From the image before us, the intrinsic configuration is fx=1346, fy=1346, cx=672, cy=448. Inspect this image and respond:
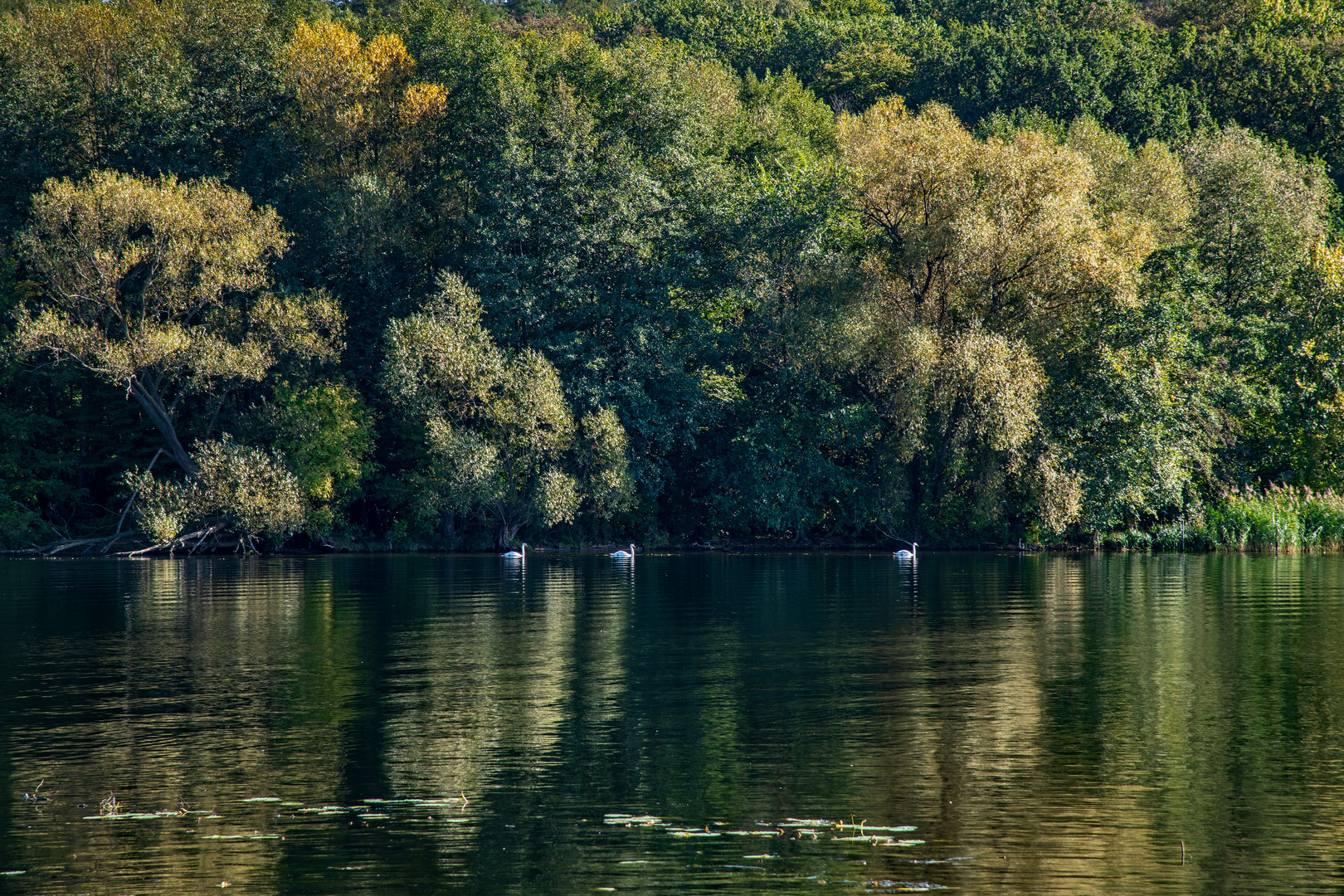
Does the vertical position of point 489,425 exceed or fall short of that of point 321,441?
it exceeds it

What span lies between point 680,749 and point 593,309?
5329 centimetres

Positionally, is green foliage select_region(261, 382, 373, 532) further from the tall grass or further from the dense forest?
the tall grass

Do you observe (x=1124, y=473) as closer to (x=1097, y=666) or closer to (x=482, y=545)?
(x=482, y=545)

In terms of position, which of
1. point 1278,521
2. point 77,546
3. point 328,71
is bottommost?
point 77,546

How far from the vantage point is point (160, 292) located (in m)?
65.8

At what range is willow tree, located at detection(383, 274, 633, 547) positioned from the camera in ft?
221

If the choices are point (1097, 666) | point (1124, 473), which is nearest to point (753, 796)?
point (1097, 666)

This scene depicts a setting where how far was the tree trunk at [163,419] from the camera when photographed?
222 ft

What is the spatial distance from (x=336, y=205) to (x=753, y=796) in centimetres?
5872

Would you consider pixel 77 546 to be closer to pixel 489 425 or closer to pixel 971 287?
pixel 489 425

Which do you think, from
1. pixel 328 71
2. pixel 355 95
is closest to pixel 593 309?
pixel 355 95

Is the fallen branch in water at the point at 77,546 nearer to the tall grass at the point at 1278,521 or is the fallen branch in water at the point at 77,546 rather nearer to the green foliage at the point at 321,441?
the green foliage at the point at 321,441

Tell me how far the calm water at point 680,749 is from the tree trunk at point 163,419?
100ft

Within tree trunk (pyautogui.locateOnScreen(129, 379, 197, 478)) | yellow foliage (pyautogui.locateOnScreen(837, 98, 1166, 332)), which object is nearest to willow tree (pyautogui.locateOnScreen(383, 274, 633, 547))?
tree trunk (pyautogui.locateOnScreen(129, 379, 197, 478))
